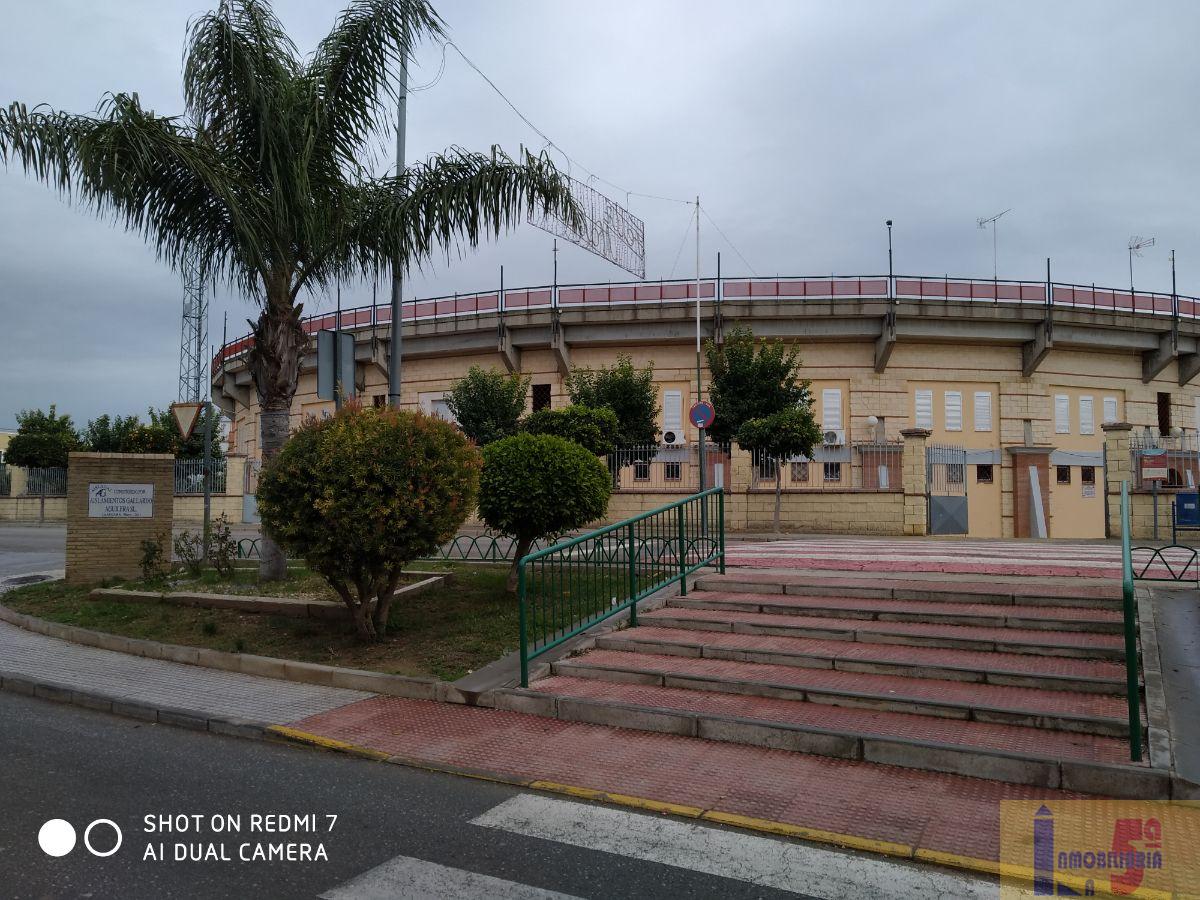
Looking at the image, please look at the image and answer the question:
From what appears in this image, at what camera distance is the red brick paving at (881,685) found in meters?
5.55

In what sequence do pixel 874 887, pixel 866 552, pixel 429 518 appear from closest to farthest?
1. pixel 874 887
2. pixel 429 518
3. pixel 866 552

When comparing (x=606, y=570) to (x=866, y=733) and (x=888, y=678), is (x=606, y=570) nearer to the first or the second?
(x=888, y=678)

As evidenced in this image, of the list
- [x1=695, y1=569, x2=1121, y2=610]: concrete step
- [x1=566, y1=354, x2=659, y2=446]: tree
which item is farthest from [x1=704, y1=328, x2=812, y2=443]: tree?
[x1=695, y1=569, x2=1121, y2=610]: concrete step

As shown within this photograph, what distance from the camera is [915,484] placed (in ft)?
69.3

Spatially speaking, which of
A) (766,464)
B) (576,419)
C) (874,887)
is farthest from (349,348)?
(766,464)

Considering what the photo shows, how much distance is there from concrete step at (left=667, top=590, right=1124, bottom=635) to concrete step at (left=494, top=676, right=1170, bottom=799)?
179 cm

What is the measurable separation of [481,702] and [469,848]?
8.53 ft

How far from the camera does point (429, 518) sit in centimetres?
761

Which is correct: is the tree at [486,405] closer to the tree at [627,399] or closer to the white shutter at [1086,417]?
the tree at [627,399]

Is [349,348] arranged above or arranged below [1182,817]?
above

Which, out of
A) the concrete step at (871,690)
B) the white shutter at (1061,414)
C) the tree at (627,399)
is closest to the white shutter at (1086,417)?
the white shutter at (1061,414)

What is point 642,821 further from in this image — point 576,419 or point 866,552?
point 576,419

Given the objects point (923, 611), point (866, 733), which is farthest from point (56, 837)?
point (923, 611)

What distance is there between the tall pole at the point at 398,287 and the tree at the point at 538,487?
291 cm
